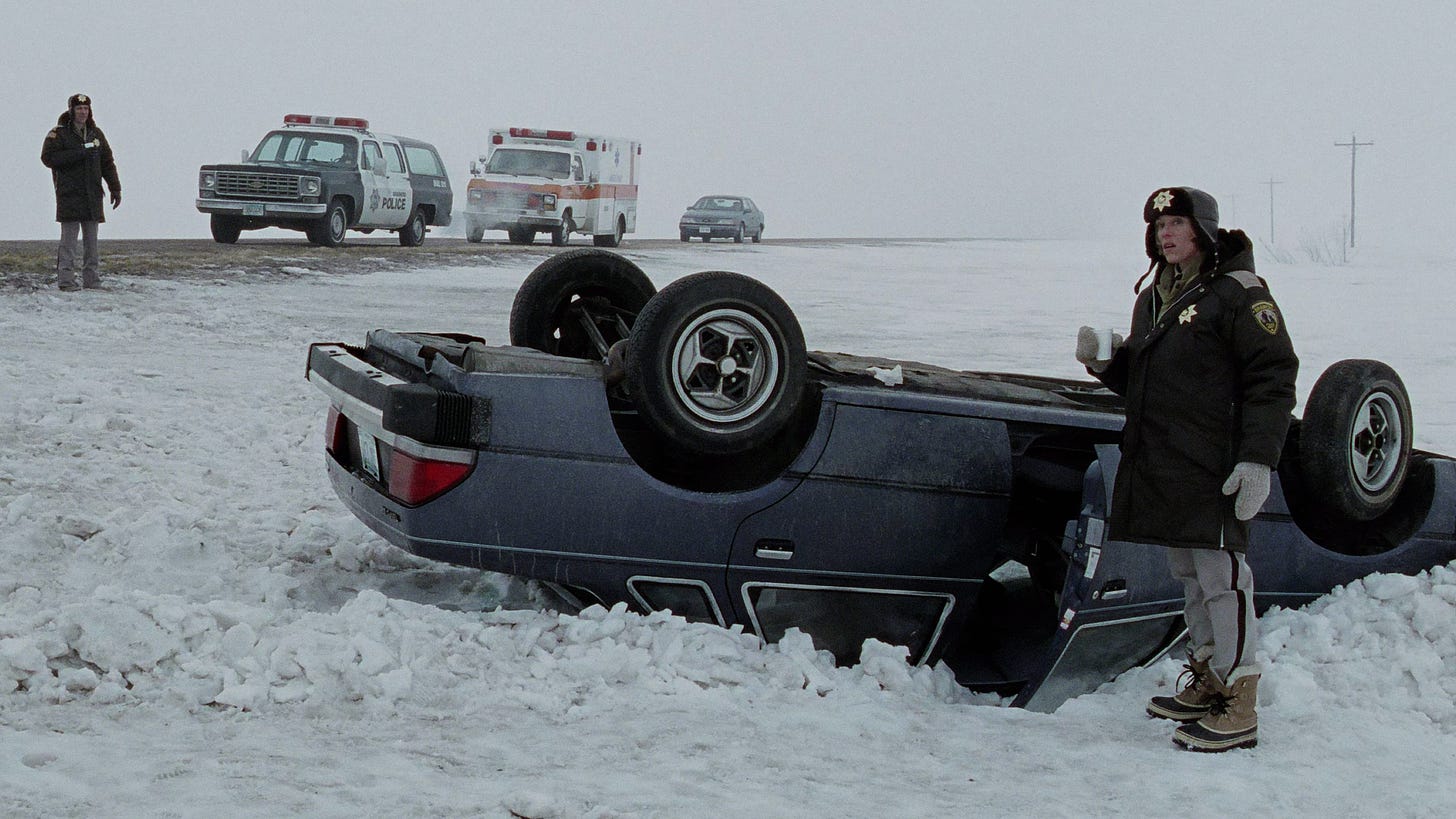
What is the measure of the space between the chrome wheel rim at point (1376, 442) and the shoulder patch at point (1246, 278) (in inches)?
43.2

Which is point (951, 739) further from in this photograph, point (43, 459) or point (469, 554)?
point (43, 459)

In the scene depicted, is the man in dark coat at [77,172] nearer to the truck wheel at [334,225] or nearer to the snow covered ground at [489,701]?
the snow covered ground at [489,701]

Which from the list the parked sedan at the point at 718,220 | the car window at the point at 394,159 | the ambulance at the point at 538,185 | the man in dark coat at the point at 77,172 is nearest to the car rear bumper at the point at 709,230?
the parked sedan at the point at 718,220

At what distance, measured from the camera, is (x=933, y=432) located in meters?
4.51

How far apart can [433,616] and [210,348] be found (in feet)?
24.4

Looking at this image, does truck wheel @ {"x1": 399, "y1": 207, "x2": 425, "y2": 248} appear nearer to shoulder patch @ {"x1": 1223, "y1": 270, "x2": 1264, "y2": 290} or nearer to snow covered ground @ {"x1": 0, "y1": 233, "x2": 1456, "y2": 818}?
snow covered ground @ {"x1": 0, "y1": 233, "x2": 1456, "y2": 818}

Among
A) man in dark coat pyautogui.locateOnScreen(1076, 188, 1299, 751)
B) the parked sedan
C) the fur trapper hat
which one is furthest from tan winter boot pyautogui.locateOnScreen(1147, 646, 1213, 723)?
the parked sedan

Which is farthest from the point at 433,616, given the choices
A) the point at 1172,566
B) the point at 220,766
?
the point at 1172,566

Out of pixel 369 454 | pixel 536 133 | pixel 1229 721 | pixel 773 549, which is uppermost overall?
pixel 536 133

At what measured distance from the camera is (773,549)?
4453 millimetres

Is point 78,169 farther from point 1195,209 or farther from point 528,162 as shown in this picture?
point 528,162

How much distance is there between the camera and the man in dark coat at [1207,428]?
3.89 m

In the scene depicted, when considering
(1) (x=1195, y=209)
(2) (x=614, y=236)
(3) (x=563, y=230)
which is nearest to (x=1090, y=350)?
(1) (x=1195, y=209)

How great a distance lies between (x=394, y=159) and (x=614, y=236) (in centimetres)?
792
